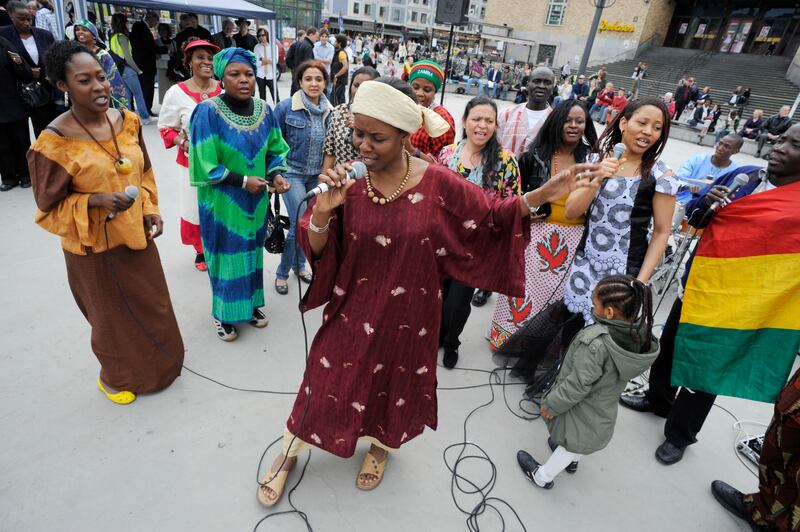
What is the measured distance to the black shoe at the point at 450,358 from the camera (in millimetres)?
3252

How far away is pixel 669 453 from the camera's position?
2664 mm

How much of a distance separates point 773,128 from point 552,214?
1567cm

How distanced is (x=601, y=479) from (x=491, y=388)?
862 millimetres

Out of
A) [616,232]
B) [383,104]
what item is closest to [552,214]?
[616,232]

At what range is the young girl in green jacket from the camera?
2.06 m

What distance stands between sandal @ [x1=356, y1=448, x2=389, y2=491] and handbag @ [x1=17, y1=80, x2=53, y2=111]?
18.0ft

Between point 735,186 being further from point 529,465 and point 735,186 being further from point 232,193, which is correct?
point 232,193

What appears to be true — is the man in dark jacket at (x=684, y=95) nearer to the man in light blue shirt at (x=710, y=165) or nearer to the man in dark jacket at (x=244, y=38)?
the man in light blue shirt at (x=710, y=165)

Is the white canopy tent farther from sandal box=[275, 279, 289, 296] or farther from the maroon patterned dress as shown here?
the maroon patterned dress

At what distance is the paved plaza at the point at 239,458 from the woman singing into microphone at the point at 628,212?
674 millimetres

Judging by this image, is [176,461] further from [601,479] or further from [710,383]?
[710,383]

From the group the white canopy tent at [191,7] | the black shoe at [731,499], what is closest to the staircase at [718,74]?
the white canopy tent at [191,7]

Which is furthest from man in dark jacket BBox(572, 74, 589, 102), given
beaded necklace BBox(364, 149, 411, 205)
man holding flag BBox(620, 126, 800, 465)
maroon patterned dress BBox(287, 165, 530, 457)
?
beaded necklace BBox(364, 149, 411, 205)

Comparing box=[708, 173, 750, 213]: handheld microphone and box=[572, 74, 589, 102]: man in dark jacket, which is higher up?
box=[708, 173, 750, 213]: handheld microphone
